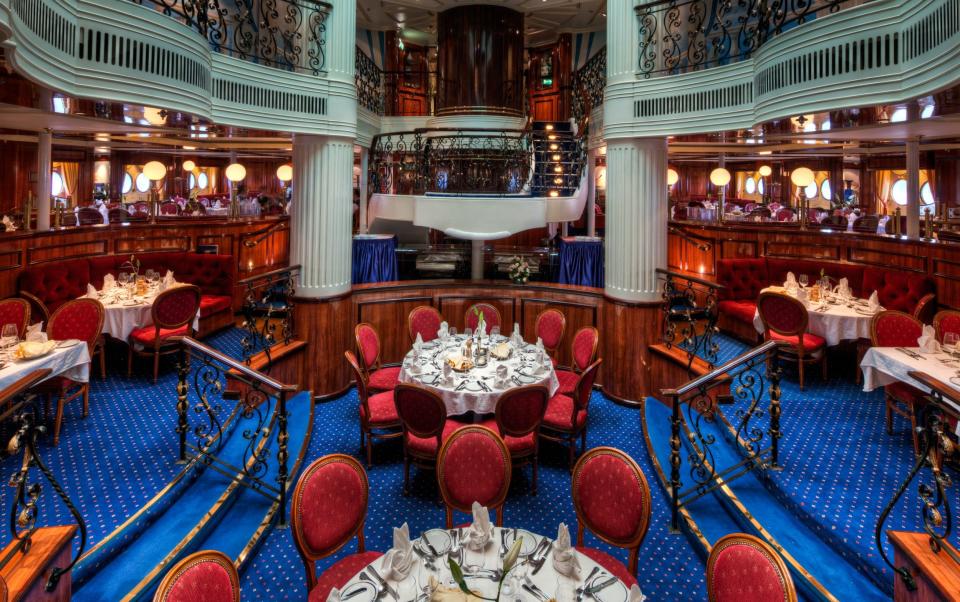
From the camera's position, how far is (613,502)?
3.20 meters

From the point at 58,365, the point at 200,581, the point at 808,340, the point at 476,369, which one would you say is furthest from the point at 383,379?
the point at 808,340

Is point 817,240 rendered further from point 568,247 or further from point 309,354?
point 309,354

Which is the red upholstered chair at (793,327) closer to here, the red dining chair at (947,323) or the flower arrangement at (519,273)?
the red dining chair at (947,323)

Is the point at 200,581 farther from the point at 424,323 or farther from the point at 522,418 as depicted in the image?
the point at 424,323

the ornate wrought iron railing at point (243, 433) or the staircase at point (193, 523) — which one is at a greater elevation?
the ornate wrought iron railing at point (243, 433)

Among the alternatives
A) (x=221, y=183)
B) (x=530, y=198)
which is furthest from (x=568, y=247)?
(x=221, y=183)

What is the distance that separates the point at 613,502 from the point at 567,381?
10.8 feet

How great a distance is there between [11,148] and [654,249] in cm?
1665

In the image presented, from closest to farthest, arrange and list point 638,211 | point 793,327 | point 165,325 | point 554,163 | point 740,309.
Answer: point 793,327, point 165,325, point 638,211, point 740,309, point 554,163

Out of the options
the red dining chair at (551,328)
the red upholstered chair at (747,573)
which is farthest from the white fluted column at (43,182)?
the red upholstered chair at (747,573)

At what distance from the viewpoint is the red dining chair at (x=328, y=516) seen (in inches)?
113

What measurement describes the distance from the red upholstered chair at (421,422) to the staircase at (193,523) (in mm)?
1005

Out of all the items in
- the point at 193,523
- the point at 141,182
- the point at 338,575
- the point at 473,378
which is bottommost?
the point at 193,523

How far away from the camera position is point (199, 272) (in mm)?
8836
